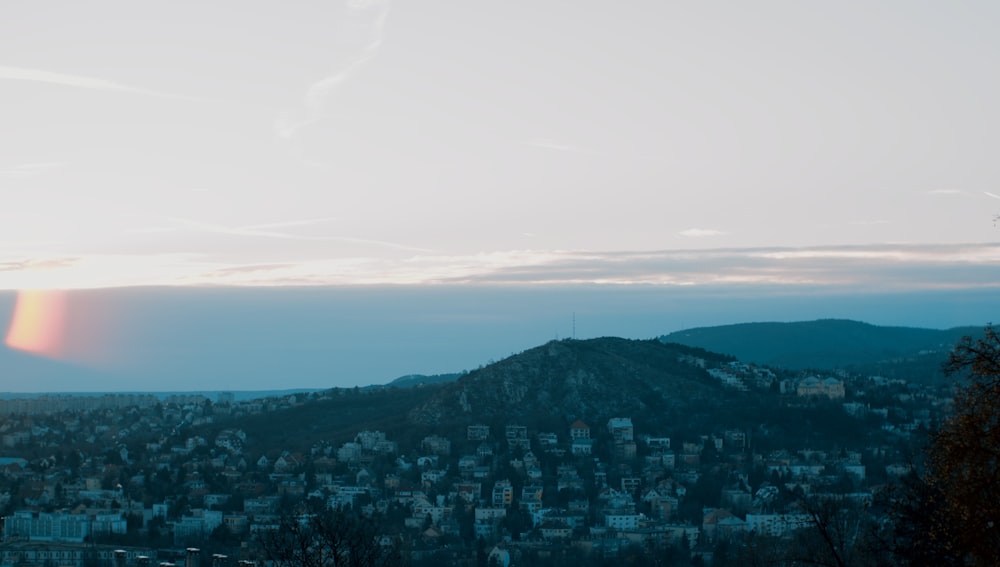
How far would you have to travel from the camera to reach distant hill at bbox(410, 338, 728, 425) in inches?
3201

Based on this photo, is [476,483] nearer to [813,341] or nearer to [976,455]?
[976,455]

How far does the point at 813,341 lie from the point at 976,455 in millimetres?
128978

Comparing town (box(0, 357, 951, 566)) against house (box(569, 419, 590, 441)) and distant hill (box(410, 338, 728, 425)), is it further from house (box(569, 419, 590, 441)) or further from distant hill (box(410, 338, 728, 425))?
distant hill (box(410, 338, 728, 425))

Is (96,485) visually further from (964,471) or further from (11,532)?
(964,471)

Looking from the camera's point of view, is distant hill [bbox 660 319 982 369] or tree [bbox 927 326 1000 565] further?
distant hill [bbox 660 319 982 369]

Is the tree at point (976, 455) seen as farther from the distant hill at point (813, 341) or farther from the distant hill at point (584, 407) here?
the distant hill at point (813, 341)

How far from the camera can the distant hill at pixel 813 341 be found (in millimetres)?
128875

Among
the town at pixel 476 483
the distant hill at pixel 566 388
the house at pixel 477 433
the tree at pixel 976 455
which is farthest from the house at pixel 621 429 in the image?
the tree at pixel 976 455

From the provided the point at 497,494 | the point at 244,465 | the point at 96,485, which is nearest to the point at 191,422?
the point at 244,465

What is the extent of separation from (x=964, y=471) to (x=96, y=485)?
193 ft

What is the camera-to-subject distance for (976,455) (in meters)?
12.1

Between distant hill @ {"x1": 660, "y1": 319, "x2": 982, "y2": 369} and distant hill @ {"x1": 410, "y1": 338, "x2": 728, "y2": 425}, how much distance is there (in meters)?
41.7

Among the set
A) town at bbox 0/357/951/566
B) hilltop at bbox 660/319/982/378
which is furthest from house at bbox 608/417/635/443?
hilltop at bbox 660/319/982/378

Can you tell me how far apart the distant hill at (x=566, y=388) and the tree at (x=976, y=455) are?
2654 inches
